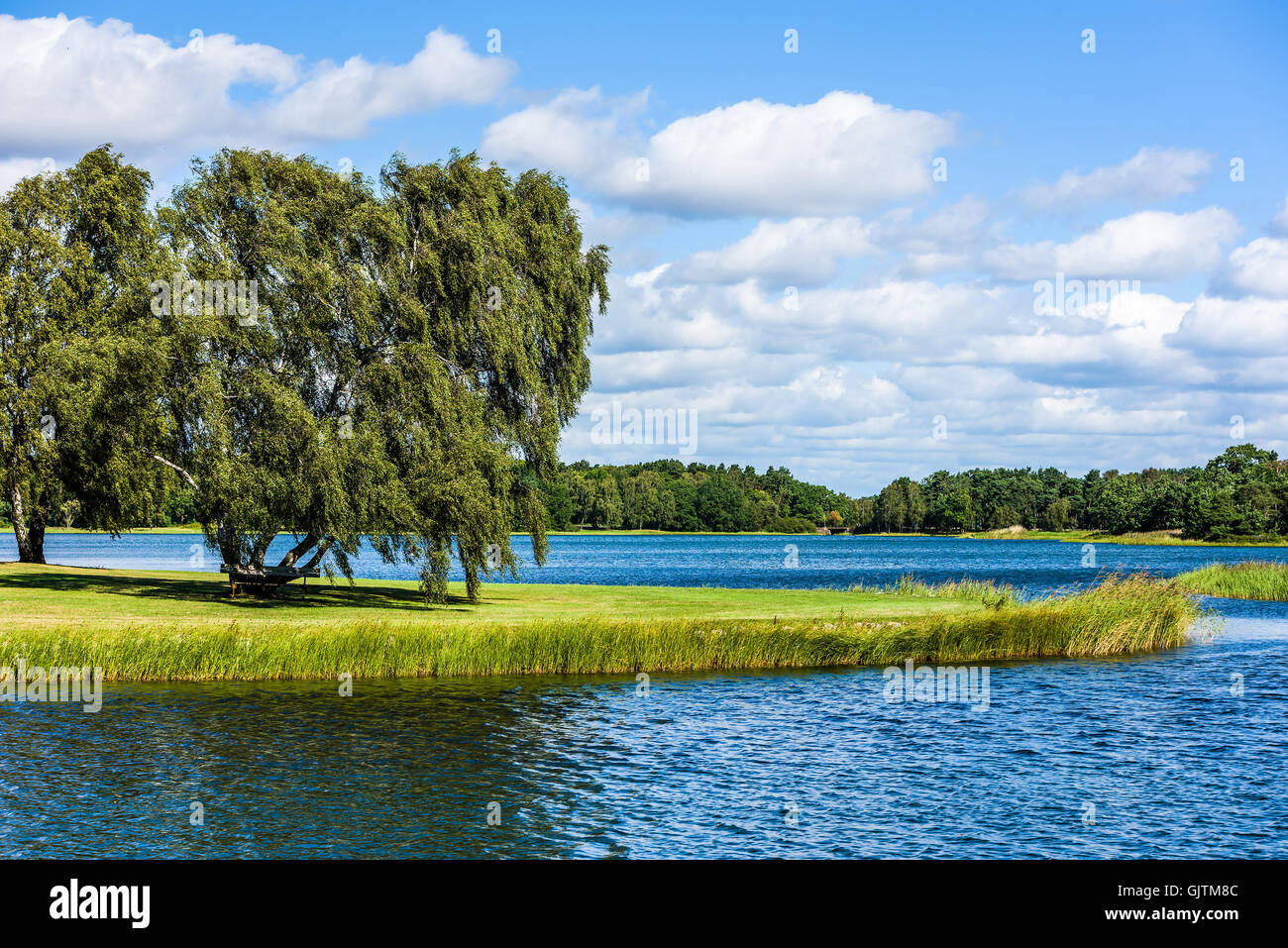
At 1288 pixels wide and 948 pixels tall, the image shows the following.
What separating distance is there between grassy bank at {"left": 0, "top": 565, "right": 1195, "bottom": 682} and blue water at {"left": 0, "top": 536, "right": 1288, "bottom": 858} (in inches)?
40.1

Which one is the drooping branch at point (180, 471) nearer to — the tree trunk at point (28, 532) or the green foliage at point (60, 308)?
the green foliage at point (60, 308)

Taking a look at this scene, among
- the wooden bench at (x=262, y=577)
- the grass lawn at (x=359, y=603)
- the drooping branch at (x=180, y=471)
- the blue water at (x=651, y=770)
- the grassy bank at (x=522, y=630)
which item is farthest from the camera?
the wooden bench at (x=262, y=577)

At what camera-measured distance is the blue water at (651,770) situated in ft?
55.3

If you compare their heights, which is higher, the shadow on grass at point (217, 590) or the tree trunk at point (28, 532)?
the tree trunk at point (28, 532)

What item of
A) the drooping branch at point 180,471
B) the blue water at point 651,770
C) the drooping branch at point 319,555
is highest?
the drooping branch at point 180,471

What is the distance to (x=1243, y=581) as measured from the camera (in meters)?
64.6

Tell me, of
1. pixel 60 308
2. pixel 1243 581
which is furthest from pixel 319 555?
pixel 1243 581

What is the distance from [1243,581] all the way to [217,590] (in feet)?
188

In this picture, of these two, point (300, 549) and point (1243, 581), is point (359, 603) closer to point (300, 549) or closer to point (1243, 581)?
point (300, 549)

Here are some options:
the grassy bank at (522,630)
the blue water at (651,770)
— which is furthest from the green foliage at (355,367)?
the blue water at (651,770)

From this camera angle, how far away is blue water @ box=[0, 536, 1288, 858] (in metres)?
16.9

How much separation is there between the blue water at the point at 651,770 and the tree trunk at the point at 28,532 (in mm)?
27992

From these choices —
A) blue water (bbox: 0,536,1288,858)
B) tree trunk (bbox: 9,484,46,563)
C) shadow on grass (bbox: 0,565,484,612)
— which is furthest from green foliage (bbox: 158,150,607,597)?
tree trunk (bbox: 9,484,46,563)
